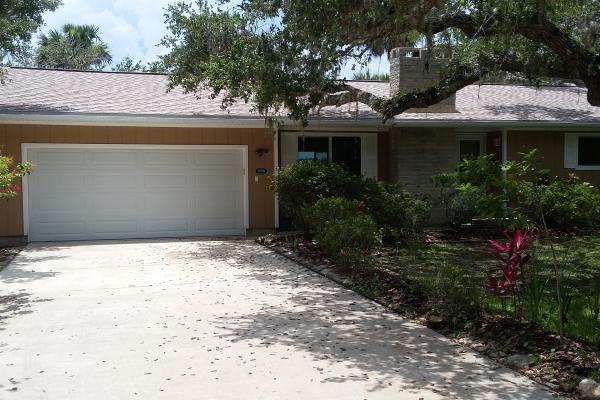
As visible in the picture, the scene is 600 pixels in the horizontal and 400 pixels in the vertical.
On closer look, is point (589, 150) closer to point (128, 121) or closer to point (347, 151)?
point (347, 151)

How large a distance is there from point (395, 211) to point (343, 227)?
262cm

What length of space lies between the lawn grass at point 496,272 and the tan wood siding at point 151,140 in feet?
13.2

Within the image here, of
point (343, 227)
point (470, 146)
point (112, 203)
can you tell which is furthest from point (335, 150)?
point (343, 227)

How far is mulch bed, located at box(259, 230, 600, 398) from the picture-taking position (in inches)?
195

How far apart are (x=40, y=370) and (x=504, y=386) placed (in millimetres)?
3726

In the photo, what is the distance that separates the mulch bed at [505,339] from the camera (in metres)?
4.94

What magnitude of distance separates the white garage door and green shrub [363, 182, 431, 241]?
13.2 feet

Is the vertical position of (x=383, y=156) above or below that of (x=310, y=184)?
above

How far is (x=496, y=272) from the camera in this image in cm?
935

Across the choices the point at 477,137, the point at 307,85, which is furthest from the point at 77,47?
the point at 307,85

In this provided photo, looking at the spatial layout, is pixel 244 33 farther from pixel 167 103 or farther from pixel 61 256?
pixel 61 256

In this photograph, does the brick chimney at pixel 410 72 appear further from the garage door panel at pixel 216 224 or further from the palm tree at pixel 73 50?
the palm tree at pixel 73 50

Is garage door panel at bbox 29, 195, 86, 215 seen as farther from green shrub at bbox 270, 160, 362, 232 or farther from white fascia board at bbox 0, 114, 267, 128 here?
green shrub at bbox 270, 160, 362, 232

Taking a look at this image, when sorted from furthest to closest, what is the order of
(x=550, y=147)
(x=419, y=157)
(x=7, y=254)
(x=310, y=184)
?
(x=550, y=147) < (x=419, y=157) < (x=310, y=184) < (x=7, y=254)
